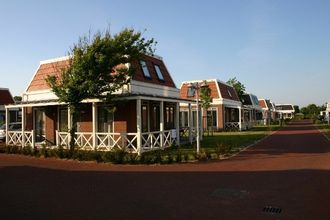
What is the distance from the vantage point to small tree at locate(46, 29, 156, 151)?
1739 centimetres

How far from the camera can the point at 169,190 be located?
1009cm

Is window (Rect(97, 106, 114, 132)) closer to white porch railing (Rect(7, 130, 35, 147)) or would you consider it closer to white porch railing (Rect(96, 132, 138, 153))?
white porch railing (Rect(96, 132, 138, 153))

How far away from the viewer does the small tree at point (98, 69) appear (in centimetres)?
1739

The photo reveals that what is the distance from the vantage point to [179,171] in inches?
530

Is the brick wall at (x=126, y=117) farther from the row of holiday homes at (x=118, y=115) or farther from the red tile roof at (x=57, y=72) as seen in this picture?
the red tile roof at (x=57, y=72)

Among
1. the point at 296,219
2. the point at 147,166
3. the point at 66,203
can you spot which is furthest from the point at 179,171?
the point at 296,219

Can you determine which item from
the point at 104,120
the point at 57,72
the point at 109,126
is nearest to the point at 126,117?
the point at 109,126

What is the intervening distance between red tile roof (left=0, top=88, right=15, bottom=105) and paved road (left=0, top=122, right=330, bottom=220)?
98.8 feet

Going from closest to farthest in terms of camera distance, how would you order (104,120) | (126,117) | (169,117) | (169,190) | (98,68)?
(169,190), (98,68), (126,117), (104,120), (169,117)

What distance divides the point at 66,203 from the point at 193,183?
157 inches

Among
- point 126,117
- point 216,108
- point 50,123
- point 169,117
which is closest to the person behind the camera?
point 126,117

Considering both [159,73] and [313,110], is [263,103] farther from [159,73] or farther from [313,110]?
[159,73]

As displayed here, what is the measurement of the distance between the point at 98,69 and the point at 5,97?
30726 millimetres

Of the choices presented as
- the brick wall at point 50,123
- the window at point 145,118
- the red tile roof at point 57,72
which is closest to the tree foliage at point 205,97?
the red tile roof at point 57,72
